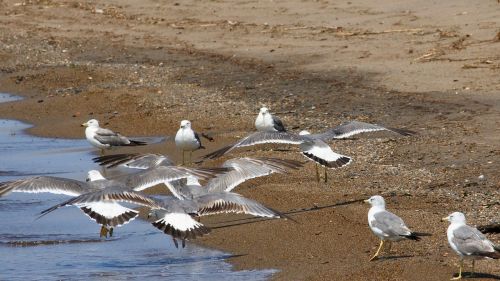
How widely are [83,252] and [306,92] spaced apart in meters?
7.66

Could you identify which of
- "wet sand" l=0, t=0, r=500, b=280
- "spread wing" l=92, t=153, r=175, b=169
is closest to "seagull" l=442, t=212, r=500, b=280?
"wet sand" l=0, t=0, r=500, b=280

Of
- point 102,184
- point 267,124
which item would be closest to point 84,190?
point 102,184

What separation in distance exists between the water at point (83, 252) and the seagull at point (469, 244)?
161cm

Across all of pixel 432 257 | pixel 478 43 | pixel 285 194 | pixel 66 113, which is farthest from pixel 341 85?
pixel 432 257

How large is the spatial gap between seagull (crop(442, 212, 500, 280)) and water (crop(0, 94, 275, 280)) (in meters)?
1.61

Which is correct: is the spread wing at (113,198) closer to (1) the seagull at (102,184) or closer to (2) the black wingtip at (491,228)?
(1) the seagull at (102,184)

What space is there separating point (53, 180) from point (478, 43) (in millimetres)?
10338

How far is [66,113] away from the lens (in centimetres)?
1827

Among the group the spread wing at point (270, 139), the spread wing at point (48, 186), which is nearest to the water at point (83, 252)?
the spread wing at point (48, 186)

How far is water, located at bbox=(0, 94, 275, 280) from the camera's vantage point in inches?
380

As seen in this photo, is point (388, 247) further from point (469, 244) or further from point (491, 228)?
point (469, 244)

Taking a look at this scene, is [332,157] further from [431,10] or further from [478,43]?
[431,10]

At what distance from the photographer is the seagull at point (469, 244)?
8367mm

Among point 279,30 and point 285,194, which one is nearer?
point 285,194
